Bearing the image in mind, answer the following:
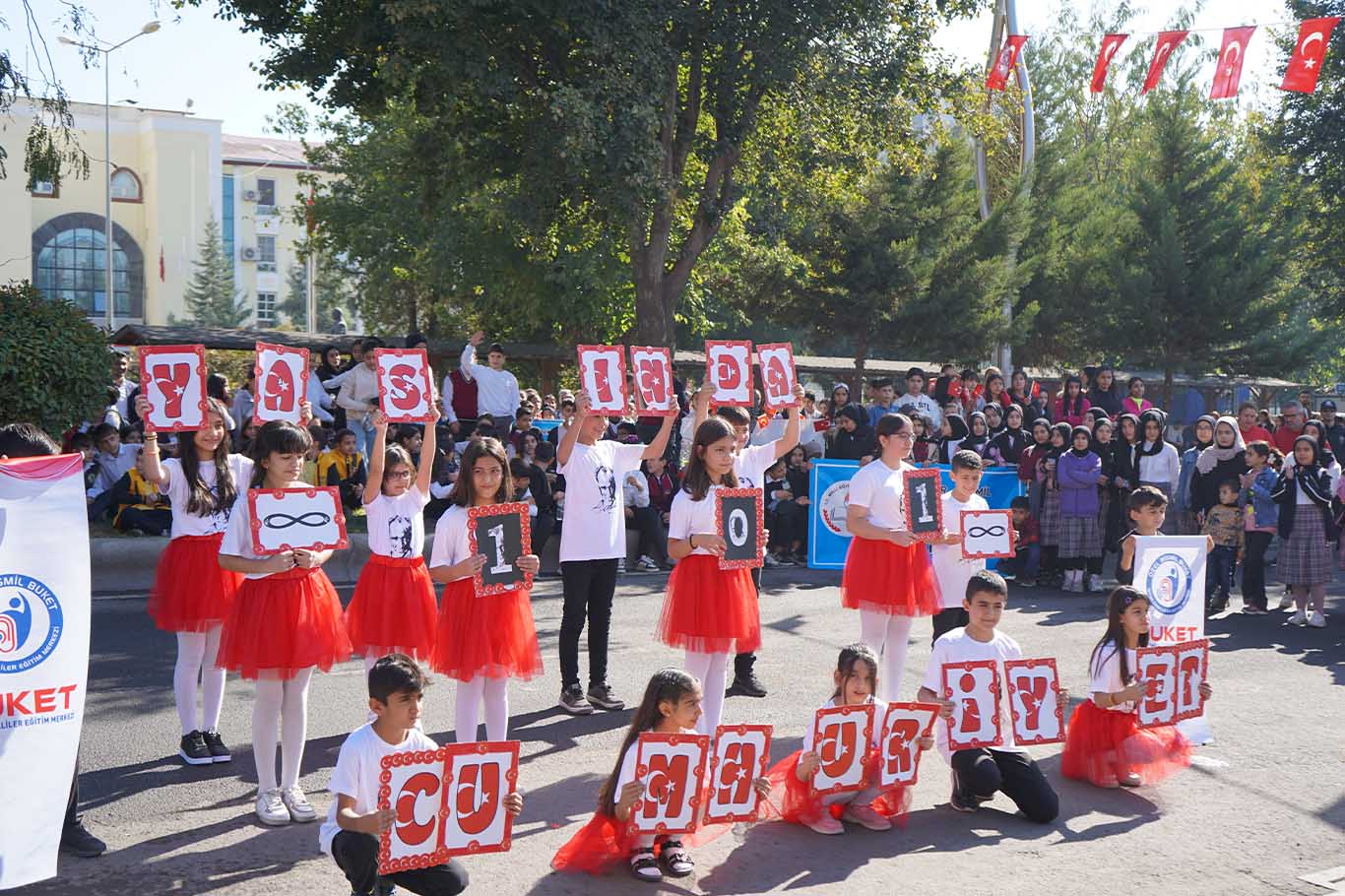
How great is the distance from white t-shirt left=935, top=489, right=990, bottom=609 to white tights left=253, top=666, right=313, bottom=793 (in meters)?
4.22

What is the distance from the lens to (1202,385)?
33375 millimetres

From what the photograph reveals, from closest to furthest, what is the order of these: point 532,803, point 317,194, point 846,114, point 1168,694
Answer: point 532,803, point 1168,694, point 846,114, point 317,194

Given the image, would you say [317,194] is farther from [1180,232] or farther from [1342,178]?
[1342,178]

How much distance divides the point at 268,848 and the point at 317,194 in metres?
33.9

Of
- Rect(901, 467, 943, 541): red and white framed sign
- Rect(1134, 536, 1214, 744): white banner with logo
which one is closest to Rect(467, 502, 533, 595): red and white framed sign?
Rect(901, 467, 943, 541): red and white framed sign

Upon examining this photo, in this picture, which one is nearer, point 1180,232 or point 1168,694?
point 1168,694

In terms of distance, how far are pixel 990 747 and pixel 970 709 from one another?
243 millimetres

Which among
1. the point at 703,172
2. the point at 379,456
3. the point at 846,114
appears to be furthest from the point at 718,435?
the point at 703,172

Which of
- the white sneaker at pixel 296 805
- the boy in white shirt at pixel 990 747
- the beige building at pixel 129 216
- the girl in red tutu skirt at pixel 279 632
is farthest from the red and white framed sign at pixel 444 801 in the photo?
the beige building at pixel 129 216

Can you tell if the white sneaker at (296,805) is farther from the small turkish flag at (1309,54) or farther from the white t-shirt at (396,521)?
the small turkish flag at (1309,54)

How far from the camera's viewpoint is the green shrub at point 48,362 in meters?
12.8

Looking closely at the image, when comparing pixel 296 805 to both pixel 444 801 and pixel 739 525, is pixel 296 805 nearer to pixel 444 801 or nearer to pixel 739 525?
pixel 444 801

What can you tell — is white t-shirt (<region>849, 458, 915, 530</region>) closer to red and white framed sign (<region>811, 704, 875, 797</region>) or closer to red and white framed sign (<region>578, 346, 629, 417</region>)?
red and white framed sign (<region>578, 346, 629, 417</region>)

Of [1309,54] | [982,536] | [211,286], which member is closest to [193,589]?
[982,536]
